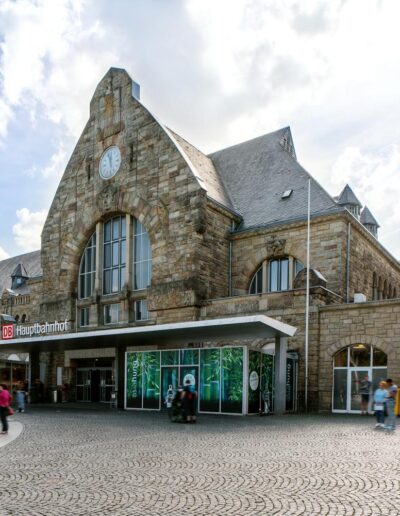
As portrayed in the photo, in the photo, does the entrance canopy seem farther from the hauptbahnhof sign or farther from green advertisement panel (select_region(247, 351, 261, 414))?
the hauptbahnhof sign

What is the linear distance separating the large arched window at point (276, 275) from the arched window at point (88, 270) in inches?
406

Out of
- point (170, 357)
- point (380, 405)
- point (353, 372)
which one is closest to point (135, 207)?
point (170, 357)

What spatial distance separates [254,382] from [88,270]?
56.1 feet

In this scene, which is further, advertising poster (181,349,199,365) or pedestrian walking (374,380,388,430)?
advertising poster (181,349,199,365)

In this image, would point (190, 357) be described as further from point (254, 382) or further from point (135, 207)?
point (135, 207)

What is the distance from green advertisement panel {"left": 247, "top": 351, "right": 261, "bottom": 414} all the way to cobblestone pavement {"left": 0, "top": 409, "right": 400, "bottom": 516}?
4795mm

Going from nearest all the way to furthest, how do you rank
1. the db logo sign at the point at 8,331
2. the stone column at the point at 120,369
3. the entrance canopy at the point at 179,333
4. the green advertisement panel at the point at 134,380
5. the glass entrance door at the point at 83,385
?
1. the entrance canopy at the point at 179,333
2. the green advertisement panel at the point at 134,380
3. the stone column at the point at 120,369
4. the glass entrance door at the point at 83,385
5. the db logo sign at the point at 8,331

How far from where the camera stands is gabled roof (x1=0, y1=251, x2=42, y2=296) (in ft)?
173

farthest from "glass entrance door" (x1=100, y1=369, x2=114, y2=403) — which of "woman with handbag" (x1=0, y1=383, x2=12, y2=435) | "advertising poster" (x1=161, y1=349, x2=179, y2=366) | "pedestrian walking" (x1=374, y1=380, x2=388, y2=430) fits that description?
"pedestrian walking" (x1=374, y1=380, x2=388, y2=430)

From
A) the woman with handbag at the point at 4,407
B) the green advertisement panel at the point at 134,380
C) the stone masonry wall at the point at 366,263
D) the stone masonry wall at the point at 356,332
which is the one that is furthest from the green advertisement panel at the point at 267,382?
the woman with handbag at the point at 4,407

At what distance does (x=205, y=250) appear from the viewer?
28.8m


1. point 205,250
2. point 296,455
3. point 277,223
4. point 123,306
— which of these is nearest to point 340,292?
point 277,223

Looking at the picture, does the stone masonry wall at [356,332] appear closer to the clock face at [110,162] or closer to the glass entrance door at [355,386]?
the glass entrance door at [355,386]

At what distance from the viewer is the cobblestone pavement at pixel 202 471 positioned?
7090 mm
